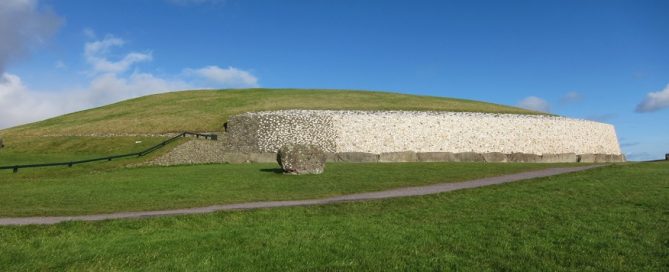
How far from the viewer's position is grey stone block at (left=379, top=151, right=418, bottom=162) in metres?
37.7

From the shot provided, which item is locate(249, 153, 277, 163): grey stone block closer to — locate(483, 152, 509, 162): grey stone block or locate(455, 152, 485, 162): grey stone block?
locate(455, 152, 485, 162): grey stone block

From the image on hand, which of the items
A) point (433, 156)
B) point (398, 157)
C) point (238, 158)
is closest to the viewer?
point (238, 158)

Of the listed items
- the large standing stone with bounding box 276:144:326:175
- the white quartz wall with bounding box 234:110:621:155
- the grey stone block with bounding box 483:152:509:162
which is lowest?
the large standing stone with bounding box 276:144:326:175

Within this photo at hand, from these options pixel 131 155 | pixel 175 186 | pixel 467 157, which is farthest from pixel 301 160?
pixel 467 157

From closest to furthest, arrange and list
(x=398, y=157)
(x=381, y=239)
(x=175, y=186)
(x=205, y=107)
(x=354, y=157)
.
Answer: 1. (x=381, y=239)
2. (x=175, y=186)
3. (x=354, y=157)
4. (x=398, y=157)
5. (x=205, y=107)

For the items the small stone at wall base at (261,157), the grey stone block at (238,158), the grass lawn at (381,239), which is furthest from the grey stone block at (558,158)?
the grass lawn at (381,239)

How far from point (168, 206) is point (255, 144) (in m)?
27.7

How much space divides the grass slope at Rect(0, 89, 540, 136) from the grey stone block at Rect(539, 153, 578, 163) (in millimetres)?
10702

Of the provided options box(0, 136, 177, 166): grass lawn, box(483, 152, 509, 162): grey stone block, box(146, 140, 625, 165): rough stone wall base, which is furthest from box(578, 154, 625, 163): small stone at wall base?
box(0, 136, 177, 166): grass lawn

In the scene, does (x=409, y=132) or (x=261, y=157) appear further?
(x=409, y=132)

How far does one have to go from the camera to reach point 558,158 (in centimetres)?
4150

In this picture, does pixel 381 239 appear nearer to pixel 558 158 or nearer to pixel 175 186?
pixel 175 186

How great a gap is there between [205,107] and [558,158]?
37.4 metres

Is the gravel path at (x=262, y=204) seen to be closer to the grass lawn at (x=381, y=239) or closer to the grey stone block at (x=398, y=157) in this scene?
the grass lawn at (x=381, y=239)
